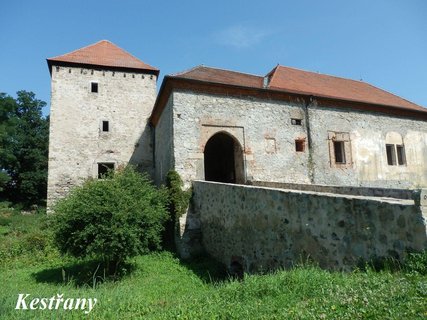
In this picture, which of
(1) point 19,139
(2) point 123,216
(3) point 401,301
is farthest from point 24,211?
(3) point 401,301

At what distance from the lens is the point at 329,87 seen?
16.7 metres

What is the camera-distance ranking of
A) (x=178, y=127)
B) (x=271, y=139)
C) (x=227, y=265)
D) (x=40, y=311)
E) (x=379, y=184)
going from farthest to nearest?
1. (x=379, y=184)
2. (x=271, y=139)
3. (x=178, y=127)
4. (x=227, y=265)
5. (x=40, y=311)

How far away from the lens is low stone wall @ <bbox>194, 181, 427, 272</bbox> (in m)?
3.77

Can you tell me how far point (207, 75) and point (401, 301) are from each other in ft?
37.9

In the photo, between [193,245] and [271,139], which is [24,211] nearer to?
[193,245]

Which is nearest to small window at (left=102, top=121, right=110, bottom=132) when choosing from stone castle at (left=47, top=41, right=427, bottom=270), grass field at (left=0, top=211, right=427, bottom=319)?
stone castle at (left=47, top=41, right=427, bottom=270)

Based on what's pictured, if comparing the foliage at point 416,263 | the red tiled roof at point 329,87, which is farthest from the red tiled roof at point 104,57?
the foliage at point 416,263

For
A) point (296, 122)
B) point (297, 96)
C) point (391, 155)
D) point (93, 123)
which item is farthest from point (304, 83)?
point (93, 123)

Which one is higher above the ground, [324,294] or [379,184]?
[379,184]

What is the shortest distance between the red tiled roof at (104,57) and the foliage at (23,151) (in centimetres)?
1341

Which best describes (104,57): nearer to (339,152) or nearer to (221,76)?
(221,76)

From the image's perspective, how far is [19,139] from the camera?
29547 mm

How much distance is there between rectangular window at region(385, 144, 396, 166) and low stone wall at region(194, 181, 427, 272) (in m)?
11.6

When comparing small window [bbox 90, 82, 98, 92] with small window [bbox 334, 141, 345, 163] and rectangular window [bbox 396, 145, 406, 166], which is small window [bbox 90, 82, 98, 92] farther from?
rectangular window [bbox 396, 145, 406, 166]
